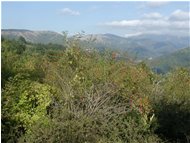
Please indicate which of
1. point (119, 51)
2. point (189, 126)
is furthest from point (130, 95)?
point (189, 126)

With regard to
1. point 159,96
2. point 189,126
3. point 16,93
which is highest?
point 16,93

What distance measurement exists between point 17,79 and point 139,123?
5625 millimetres

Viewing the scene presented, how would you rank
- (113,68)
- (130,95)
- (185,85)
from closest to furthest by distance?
(130,95) < (113,68) < (185,85)

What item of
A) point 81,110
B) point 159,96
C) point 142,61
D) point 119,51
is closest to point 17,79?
point 81,110

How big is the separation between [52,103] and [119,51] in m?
7.31

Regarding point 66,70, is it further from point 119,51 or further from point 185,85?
point 185,85

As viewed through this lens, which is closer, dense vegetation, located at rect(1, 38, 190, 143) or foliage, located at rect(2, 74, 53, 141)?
dense vegetation, located at rect(1, 38, 190, 143)

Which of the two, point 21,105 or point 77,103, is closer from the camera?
point 21,105

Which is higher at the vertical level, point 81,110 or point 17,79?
point 17,79

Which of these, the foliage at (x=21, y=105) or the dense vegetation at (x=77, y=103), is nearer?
the dense vegetation at (x=77, y=103)

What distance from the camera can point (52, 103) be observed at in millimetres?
16875

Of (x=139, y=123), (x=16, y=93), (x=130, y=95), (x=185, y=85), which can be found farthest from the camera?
(x=185, y=85)

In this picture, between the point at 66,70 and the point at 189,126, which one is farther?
the point at 189,126

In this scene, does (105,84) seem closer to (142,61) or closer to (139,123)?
(139,123)
